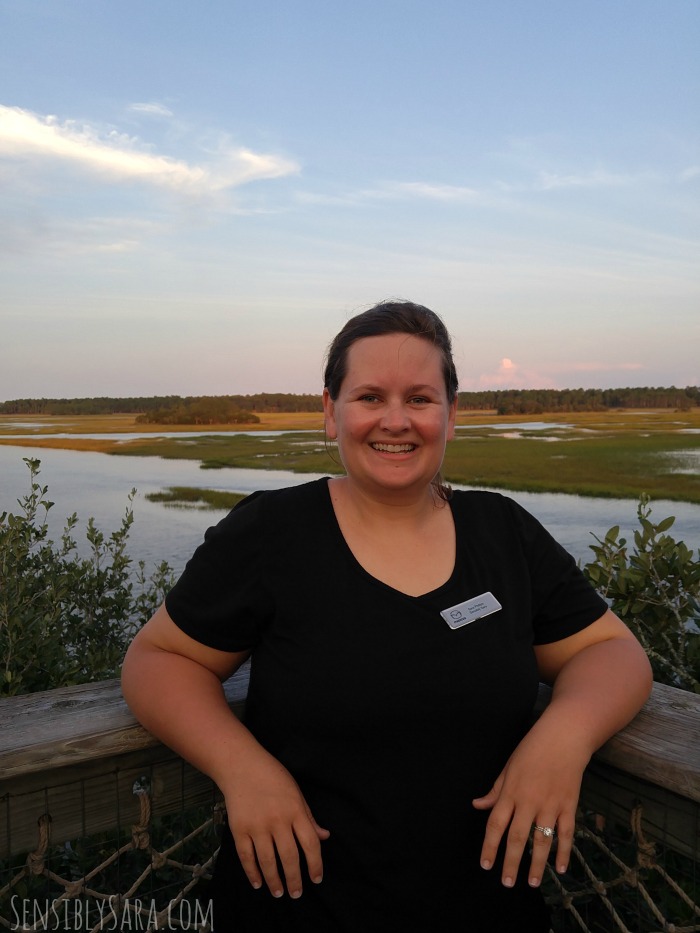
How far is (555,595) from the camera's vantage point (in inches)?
69.9

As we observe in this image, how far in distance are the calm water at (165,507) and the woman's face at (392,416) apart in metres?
3.10

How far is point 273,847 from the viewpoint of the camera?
143 cm

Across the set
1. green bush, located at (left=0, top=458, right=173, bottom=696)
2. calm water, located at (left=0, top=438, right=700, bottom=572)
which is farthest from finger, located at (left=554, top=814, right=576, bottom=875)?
calm water, located at (left=0, top=438, right=700, bottom=572)

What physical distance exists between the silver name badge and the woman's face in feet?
1.05

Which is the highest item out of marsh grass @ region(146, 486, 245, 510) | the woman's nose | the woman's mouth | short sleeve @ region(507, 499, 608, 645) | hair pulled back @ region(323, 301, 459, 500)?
hair pulled back @ region(323, 301, 459, 500)

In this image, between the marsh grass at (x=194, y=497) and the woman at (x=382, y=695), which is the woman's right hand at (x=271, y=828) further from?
the marsh grass at (x=194, y=497)

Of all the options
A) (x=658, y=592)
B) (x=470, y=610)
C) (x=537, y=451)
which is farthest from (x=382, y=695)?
(x=537, y=451)

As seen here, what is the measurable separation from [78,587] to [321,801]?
310 centimetres

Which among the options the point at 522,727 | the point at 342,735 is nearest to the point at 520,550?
the point at 522,727

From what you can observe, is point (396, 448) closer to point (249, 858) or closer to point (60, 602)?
point (249, 858)

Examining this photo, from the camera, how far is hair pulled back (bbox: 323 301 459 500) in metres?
1.82

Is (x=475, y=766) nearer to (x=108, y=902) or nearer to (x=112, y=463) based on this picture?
(x=108, y=902)

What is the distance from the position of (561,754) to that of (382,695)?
39 cm

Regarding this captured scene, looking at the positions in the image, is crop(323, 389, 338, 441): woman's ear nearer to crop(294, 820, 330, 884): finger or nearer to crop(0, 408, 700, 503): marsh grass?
crop(294, 820, 330, 884): finger
